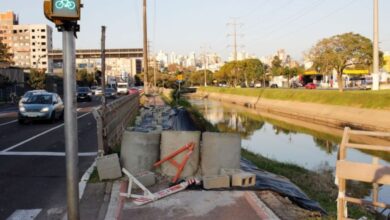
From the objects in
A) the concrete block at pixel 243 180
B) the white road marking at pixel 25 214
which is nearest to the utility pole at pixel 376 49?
the concrete block at pixel 243 180

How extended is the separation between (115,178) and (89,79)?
9448cm

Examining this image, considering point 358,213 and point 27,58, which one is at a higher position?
point 27,58

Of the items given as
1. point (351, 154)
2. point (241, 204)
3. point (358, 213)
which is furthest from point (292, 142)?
point (241, 204)

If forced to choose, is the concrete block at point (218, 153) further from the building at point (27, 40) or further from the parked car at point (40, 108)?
the building at point (27, 40)

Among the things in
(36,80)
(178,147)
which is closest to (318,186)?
(178,147)

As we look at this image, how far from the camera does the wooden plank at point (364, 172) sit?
5040mm

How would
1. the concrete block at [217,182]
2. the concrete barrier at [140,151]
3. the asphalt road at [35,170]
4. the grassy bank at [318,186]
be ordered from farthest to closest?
1. the grassy bank at [318,186]
2. the concrete barrier at [140,151]
3. the concrete block at [217,182]
4. the asphalt road at [35,170]

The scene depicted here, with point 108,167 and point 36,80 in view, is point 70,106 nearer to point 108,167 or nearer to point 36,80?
point 108,167

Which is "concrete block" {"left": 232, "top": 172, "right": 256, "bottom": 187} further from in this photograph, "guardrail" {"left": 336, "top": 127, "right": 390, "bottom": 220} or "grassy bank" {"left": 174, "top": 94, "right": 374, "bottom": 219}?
"guardrail" {"left": 336, "top": 127, "right": 390, "bottom": 220}

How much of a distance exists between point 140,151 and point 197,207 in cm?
272

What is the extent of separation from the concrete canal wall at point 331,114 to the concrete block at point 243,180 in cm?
2355

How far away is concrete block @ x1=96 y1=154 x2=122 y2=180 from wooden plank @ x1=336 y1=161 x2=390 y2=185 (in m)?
4.82

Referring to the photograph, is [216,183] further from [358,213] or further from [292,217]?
[358,213]

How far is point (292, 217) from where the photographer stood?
6832 millimetres
